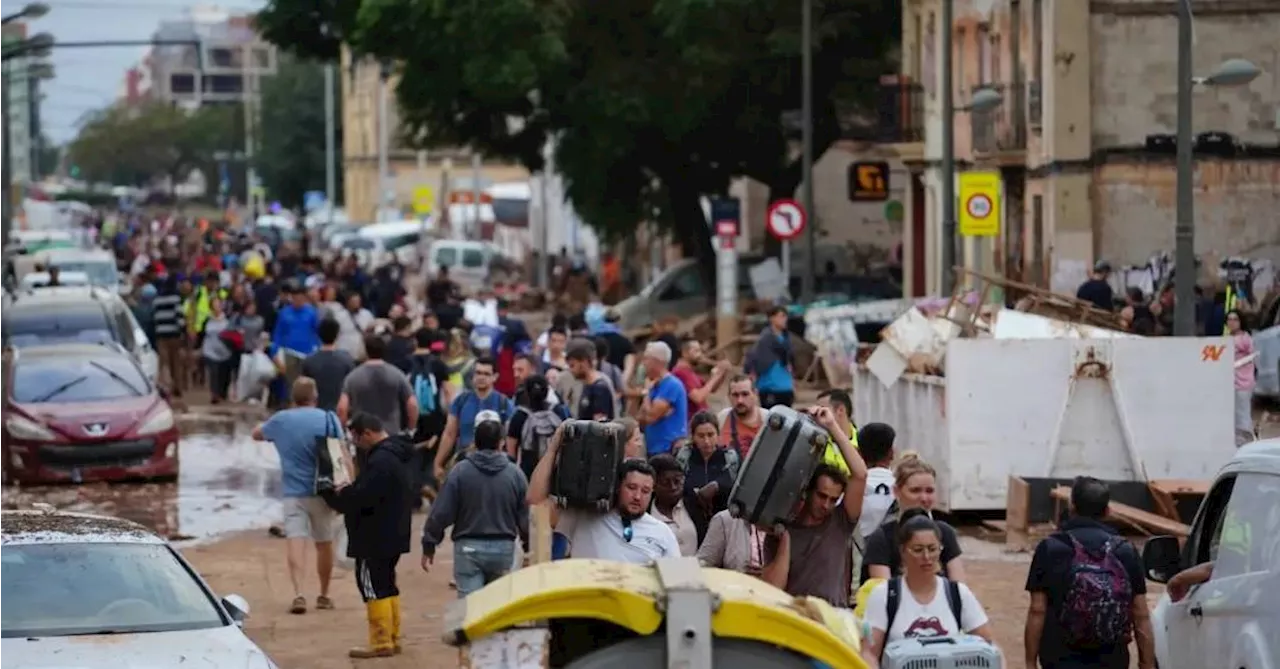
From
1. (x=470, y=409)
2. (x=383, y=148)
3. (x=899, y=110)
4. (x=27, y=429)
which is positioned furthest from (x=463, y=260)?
(x=470, y=409)

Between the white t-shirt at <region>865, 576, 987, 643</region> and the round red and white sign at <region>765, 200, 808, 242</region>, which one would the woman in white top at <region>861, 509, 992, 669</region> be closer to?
the white t-shirt at <region>865, 576, 987, 643</region>

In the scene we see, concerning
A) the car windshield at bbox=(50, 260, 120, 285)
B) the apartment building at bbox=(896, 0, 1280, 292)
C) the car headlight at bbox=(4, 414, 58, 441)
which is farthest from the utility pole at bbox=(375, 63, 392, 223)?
the car headlight at bbox=(4, 414, 58, 441)

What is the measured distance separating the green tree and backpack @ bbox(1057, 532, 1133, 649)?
111 metres

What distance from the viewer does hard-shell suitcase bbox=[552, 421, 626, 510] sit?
11352 mm

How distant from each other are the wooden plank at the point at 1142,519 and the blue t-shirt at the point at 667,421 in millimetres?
2863

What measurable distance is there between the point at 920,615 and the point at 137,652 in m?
3.17

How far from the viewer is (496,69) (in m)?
42.7

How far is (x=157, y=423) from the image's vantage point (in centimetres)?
2447

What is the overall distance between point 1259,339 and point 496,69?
51.9 ft

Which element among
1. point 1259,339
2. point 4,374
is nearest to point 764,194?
point 1259,339

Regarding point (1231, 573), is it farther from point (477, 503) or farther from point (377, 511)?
point (377, 511)

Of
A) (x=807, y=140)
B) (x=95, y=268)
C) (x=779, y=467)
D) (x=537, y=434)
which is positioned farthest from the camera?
(x=95, y=268)

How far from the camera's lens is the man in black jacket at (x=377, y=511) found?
1424 cm

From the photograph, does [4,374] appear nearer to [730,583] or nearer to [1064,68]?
[1064,68]
